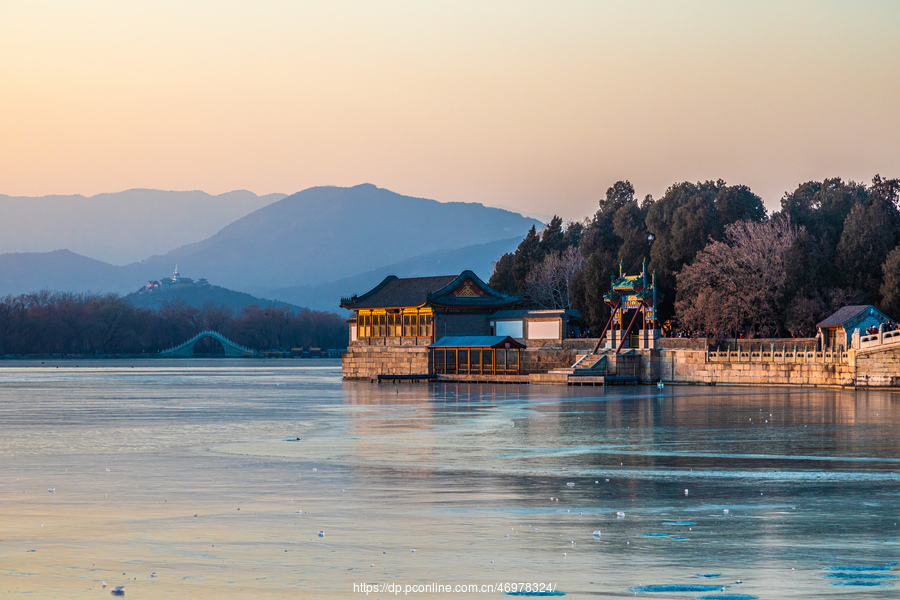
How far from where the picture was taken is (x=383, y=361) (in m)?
77.4

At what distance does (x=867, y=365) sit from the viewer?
176 ft

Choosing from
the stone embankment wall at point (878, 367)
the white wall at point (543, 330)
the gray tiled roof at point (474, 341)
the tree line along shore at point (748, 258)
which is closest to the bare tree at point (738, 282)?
the tree line along shore at point (748, 258)

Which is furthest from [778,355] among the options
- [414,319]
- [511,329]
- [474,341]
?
[414,319]

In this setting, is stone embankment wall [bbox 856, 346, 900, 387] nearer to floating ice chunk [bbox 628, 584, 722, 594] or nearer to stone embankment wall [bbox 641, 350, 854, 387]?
stone embankment wall [bbox 641, 350, 854, 387]

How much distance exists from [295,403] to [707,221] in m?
39.4

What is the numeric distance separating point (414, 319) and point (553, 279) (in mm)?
17393

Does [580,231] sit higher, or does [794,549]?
[580,231]

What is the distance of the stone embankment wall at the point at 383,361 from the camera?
7488 cm

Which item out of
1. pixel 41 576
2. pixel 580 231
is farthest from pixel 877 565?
pixel 580 231

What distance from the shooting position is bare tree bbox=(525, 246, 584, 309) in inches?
3474

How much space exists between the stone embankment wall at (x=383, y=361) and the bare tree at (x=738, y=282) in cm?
1787

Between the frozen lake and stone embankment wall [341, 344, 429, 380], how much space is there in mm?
42791

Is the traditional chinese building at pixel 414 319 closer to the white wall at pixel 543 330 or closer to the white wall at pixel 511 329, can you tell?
the white wall at pixel 511 329

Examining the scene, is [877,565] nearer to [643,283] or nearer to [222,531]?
[222,531]
